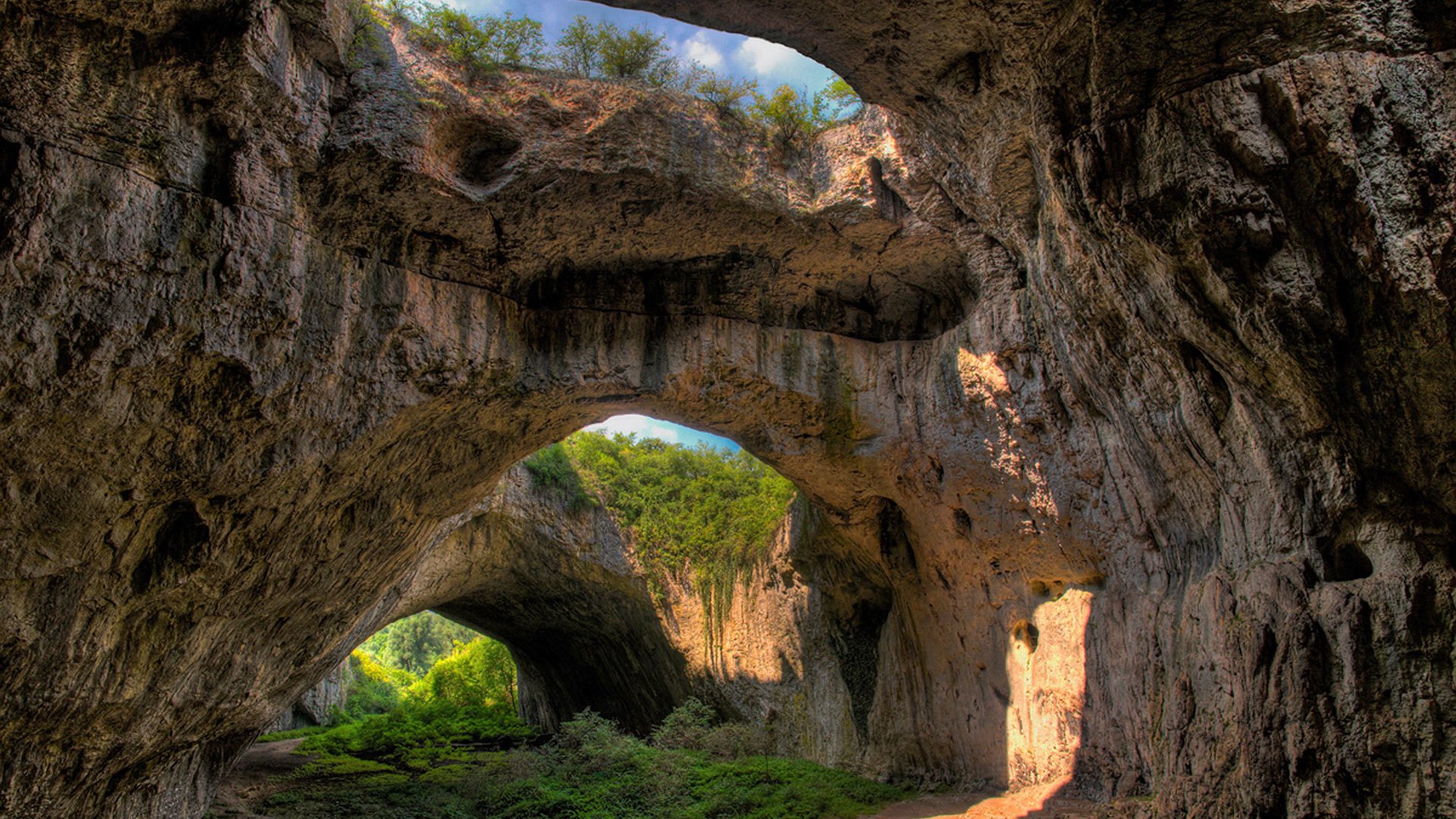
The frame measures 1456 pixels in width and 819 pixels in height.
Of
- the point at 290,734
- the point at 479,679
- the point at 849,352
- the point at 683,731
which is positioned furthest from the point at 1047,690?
the point at 290,734

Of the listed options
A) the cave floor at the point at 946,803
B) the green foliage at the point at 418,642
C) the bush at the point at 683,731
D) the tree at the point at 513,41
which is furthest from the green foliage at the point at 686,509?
the green foliage at the point at 418,642

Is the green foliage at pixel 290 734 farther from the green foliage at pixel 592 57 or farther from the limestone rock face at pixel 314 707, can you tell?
the green foliage at pixel 592 57

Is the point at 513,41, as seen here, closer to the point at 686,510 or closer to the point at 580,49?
the point at 580,49

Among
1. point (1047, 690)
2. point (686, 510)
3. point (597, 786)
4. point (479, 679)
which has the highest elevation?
point (686, 510)

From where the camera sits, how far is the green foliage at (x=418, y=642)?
4622 cm

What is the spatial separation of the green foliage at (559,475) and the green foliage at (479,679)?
11.1 meters

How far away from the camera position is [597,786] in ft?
38.1

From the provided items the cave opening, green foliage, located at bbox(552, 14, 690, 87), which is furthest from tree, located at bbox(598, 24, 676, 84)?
the cave opening

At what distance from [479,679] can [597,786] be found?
14.4m

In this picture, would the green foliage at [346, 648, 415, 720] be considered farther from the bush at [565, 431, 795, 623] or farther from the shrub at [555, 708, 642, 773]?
the shrub at [555, 708, 642, 773]

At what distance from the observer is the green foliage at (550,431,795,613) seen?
1539cm

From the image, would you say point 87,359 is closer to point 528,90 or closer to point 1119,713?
point 528,90

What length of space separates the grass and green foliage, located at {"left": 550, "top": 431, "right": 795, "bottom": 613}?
2.86m

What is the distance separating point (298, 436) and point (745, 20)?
505cm
